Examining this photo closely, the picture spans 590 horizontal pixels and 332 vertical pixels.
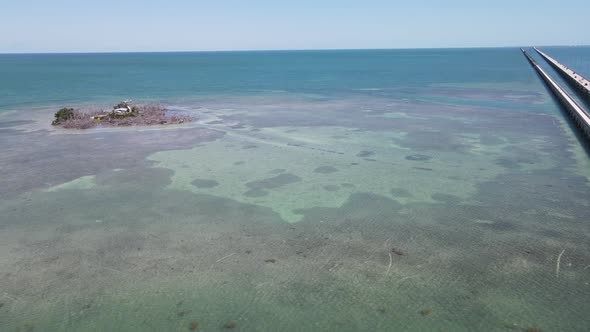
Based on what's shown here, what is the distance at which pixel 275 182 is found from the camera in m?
16.7

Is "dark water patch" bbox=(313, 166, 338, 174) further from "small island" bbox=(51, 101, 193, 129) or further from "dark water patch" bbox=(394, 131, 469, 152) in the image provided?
"small island" bbox=(51, 101, 193, 129)

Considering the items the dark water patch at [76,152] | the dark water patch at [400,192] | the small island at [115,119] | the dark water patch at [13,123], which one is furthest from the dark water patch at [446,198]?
the dark water patch at [13,123]

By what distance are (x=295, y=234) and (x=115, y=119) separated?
20.6 metres

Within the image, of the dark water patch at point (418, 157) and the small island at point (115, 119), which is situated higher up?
the small island at point (115, 119)

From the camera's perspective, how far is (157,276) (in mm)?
10188

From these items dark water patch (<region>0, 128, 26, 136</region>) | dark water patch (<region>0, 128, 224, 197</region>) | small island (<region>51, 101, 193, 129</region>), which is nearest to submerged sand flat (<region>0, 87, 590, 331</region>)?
dark water patch (<region>0, 128, 224, 197</region>)

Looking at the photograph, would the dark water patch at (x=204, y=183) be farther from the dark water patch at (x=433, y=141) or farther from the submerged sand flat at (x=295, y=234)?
the dark water patch at (x=433, y=141)

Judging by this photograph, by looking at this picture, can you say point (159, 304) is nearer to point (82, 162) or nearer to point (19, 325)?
point (19, 325)

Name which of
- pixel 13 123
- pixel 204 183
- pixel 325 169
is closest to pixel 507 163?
pixel 325 169

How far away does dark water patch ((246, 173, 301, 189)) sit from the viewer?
16281mm

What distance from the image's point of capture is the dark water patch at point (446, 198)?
14553mm

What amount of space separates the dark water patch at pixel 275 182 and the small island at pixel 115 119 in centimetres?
1352

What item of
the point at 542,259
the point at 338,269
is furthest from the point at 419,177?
the point at 338,269

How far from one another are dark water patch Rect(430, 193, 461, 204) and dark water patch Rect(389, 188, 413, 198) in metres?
0.82
